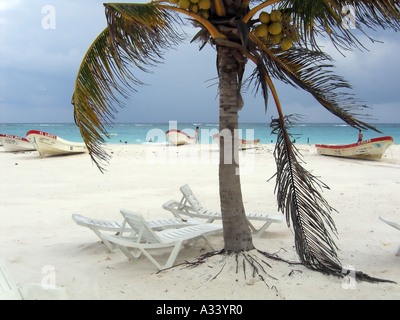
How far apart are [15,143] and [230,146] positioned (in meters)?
20.3

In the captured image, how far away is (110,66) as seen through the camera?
4.11m

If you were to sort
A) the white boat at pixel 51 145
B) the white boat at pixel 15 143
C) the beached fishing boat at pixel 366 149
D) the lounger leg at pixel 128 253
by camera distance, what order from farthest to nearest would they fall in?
the white boat at pixel 15 143, the white boat at pixel 51 145, the beached fishing boat at pixel 366 149, the lounger leg at pixel 128 253

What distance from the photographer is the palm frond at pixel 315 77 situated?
4055 mm

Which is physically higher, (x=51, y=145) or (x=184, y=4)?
(x=184, y=4)

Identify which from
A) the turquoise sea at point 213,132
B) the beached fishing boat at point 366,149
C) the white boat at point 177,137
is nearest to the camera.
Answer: the beached fishing boat at point 366,149

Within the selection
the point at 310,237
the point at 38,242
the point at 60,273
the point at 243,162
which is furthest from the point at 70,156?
the point at 310,237

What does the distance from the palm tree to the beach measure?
0.39m

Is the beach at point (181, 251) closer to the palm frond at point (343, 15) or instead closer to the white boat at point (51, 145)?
the palm frond at point (343, 15)

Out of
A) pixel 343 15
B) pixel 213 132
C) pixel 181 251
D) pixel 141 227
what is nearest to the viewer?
pixel 343 15

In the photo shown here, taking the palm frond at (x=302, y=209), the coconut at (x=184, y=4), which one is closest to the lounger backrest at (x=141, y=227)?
the palm frond at (x=302, y=209)

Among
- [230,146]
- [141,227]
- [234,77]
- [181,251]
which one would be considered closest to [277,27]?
[234,77]

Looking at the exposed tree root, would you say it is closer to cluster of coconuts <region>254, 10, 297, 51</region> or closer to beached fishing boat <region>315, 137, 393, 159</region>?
cluster of coconuts <region>254, 10, 297, 51</region>

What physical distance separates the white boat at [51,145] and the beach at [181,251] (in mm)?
3839

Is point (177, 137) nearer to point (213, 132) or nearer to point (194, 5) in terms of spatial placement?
point (194, 5)
